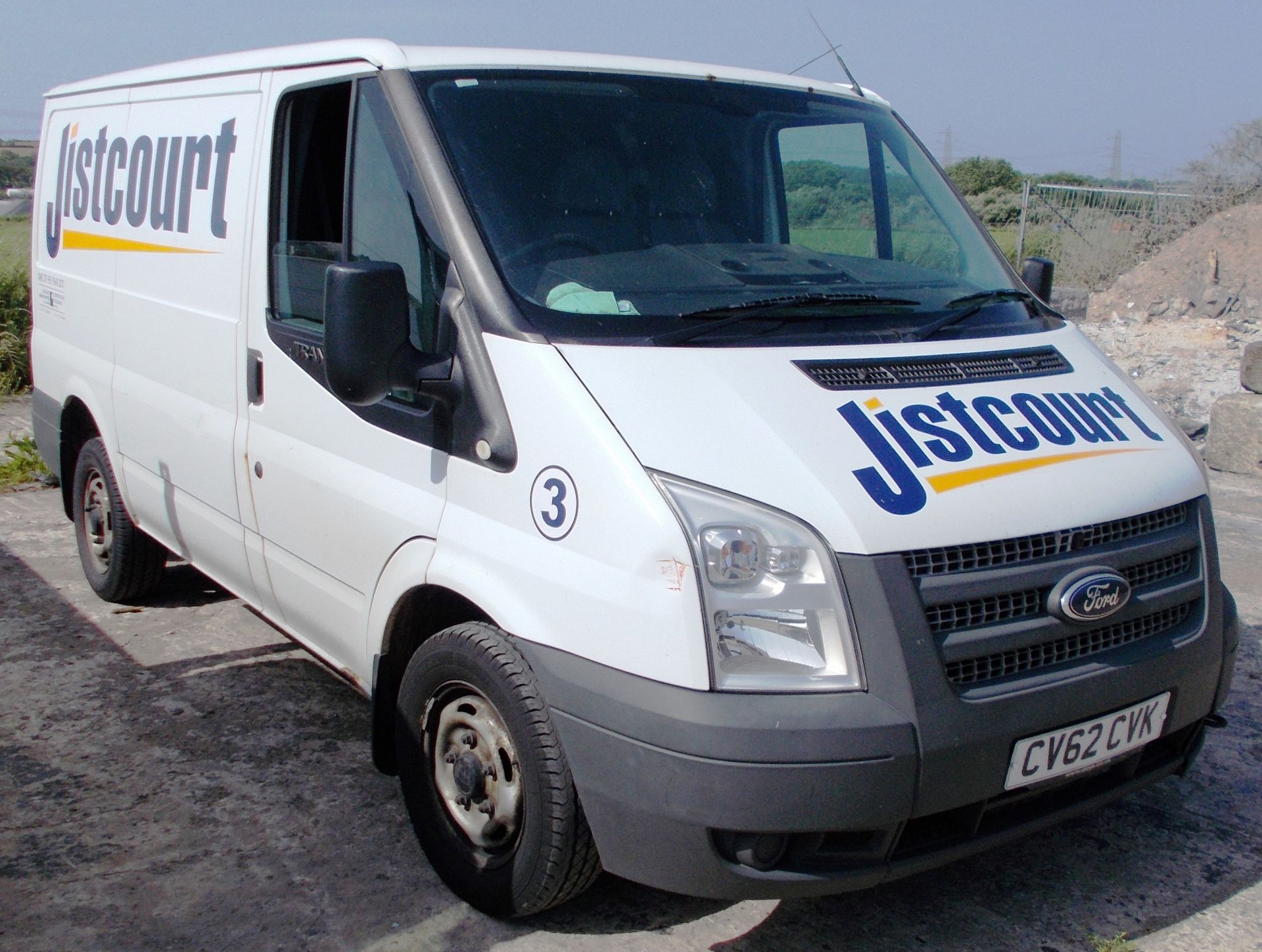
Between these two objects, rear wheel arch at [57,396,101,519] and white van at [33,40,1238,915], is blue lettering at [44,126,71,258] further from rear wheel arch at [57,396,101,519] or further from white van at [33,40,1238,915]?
white van at [33,40,1238,915]

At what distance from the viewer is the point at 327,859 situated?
321 cm

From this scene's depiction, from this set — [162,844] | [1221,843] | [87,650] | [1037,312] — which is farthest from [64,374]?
[1221,843]

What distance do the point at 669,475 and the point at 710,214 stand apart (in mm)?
1273

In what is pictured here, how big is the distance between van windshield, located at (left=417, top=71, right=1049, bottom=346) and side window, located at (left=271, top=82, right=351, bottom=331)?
1.46 feet

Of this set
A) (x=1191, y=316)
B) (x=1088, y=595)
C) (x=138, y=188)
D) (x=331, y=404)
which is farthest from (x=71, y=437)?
(x=1191, y=316)

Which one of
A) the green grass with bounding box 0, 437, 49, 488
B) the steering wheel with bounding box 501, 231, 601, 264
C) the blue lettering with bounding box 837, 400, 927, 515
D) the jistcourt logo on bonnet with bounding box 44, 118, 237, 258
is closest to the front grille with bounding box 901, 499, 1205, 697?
the blue lettering with bounding box 837, 400, 927, 515

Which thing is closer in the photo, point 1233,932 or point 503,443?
point 503,443

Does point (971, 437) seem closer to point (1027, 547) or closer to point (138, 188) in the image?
point (1027, 547)

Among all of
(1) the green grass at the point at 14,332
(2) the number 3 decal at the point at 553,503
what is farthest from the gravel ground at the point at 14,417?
(2) the number 3 decal at the point at 553,503

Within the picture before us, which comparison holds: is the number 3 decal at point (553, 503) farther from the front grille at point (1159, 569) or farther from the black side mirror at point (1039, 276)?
the black side mirror at point (1039, 276)

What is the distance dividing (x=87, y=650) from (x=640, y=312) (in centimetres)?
311

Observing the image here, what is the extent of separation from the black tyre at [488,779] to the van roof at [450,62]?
1.51 metres

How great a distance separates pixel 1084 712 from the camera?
2596 mm

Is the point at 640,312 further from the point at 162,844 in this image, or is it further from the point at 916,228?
the point at 162,844
